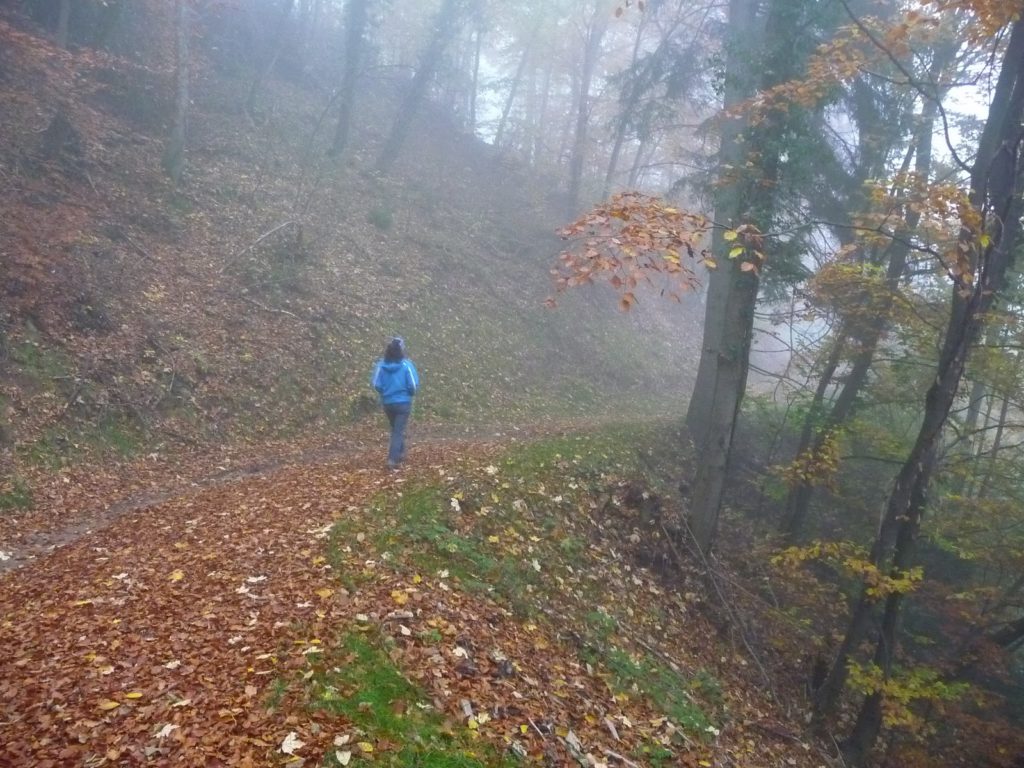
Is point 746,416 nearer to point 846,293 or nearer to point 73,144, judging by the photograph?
point 846,293

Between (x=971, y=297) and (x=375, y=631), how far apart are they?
670cm

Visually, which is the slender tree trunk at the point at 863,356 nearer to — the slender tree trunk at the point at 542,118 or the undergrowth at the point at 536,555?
the undergrowth at the point at 536,555

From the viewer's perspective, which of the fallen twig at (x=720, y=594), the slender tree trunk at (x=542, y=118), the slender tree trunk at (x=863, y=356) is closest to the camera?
the fallen twig at (x=720, y=594)

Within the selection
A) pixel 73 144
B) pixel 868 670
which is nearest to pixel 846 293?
pixel 868 670

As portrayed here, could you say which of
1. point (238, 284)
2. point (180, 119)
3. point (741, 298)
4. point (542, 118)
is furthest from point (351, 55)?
point (741, 298)

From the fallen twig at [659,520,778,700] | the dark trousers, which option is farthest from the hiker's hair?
the fallen twig at [659,520,778,700]

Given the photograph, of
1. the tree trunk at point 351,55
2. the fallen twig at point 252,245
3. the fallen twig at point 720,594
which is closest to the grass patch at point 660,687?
the fallen twig at point 720,594

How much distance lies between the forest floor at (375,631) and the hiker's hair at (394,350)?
1631mm

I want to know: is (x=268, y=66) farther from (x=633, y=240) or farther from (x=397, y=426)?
(x=633, y=240)

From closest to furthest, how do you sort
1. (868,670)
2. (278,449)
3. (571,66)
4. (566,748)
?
(566,748)
(868,670)
(278,449)
(571,66)

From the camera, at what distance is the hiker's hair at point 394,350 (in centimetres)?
1088

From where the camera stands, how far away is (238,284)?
16484 mm

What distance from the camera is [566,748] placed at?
5828 millimetres

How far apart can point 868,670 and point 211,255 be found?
1472 cm
